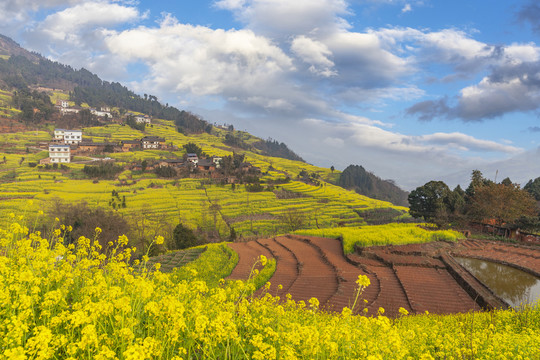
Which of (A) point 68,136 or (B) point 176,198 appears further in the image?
(A) point 68,136

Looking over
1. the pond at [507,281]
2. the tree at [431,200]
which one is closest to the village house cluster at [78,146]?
the tree at [431,200]

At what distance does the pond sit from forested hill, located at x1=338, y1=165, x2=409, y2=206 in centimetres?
6717

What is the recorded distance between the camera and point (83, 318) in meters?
2.14

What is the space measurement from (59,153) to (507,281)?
62.5m

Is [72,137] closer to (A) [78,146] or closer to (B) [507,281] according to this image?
(A) [78,146]

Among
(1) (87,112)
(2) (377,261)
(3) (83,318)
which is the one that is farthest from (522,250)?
(1) (87,112)

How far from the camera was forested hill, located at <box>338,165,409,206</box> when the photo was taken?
8088cm

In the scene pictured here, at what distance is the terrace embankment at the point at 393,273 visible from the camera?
32.4 feet

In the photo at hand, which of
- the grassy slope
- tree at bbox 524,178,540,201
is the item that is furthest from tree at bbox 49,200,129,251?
tree at bbox 524,178,540,201

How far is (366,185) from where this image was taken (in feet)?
280

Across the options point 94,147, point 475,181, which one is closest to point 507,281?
point 475,181

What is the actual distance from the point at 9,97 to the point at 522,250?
373ft

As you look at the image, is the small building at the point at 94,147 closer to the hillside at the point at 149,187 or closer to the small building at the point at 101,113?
the hillside at the point at 149,187

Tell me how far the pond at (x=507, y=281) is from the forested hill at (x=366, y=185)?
67168mm
